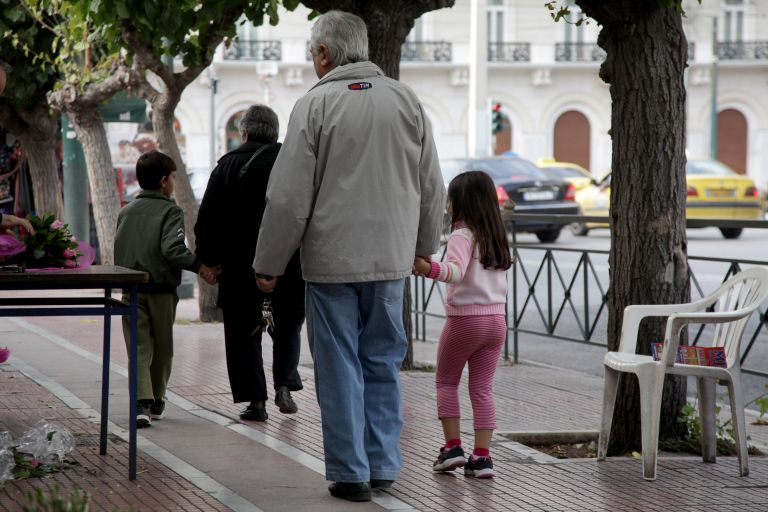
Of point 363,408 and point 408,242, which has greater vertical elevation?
point 408,242

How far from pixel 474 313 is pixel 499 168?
19821 mm

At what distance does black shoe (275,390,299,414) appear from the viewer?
23.8 feet

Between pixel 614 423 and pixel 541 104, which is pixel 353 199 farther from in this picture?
pixel 541 104

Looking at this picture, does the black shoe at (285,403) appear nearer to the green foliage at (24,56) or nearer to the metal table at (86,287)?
the metal table at (86,287)

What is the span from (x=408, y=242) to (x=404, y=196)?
198 millimetres

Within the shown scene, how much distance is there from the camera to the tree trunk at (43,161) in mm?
18203

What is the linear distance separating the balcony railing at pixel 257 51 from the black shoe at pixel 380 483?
45.2m

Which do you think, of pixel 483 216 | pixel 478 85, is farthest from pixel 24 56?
pixel 478 85

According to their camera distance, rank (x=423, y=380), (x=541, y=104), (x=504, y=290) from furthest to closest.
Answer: (x=541, y=104) → (x=423, y=380) → (x=504, y=290)

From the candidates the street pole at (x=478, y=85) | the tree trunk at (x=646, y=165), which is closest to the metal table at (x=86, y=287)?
the tree trunk at (x=646, y=165)

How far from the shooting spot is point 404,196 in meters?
5.16

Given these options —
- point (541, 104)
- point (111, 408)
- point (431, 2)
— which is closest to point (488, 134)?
point (541, 104)

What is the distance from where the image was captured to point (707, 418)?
248 inches

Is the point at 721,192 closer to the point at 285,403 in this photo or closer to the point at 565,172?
the point at 565,172
